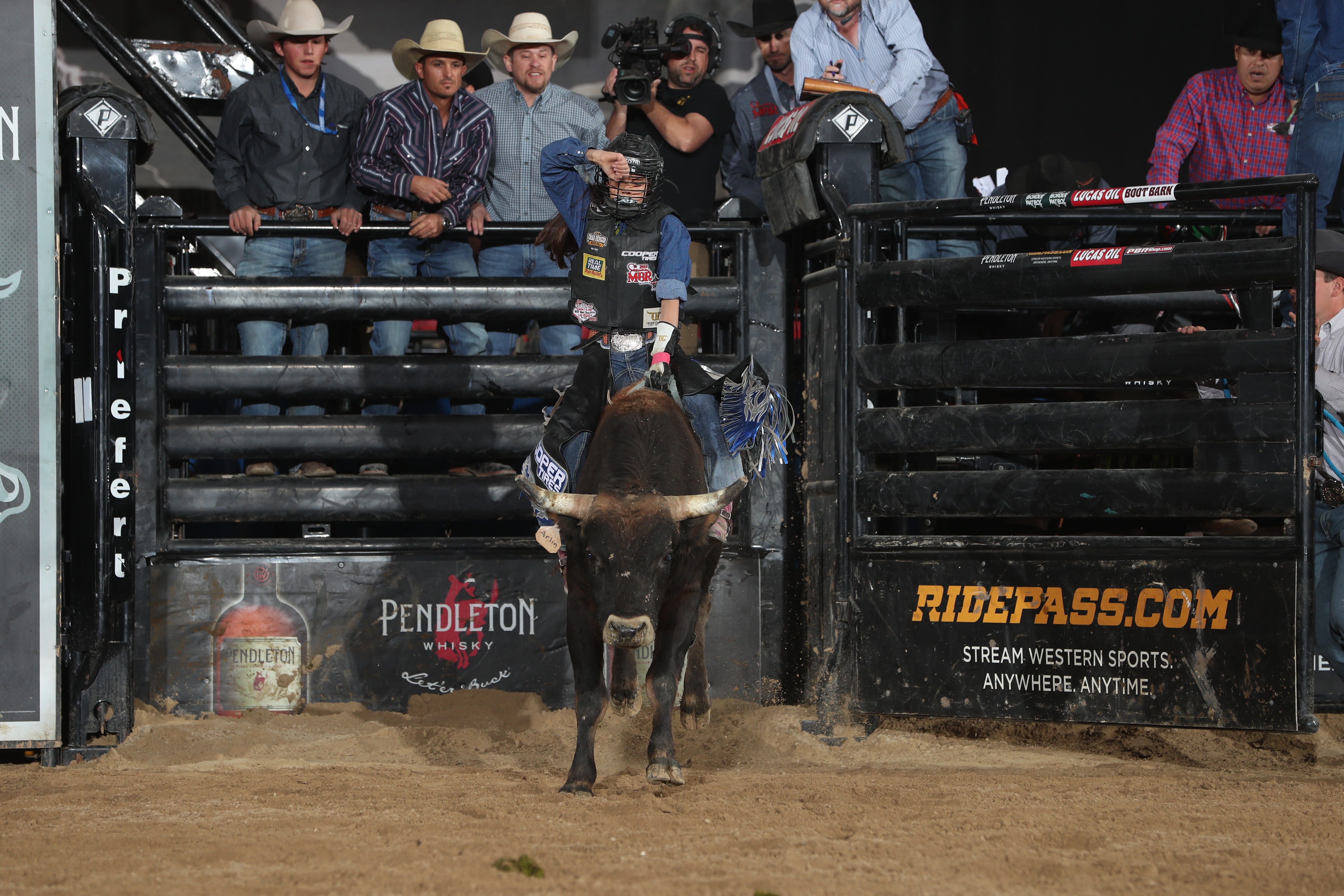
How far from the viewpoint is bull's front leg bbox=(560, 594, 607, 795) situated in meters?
4.75

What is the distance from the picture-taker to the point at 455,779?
4.99 meters

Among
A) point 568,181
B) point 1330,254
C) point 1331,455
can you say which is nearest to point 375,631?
point 568,181

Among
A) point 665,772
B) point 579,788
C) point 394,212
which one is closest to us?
point 579,788

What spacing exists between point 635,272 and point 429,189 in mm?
1707

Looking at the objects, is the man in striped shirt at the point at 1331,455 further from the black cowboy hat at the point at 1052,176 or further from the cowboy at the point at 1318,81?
the black cowboy hat at the point at 1052,176

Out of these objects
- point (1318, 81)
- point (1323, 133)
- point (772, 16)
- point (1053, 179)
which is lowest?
point (1053, 179)

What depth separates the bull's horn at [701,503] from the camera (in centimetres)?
484

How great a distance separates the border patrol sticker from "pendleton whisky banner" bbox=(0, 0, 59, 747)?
8.71ft

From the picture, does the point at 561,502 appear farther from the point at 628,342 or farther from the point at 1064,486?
the point at 1064,486

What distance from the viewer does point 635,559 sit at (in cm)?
466

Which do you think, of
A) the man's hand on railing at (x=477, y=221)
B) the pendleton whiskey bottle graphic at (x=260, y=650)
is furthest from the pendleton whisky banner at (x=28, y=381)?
the man's hand on railing at (x=477, y=221)

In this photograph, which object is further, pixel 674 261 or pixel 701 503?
pixel 674 261

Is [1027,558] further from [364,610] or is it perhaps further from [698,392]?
[364,610]

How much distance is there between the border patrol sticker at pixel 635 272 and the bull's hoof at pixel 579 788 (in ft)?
7.34
